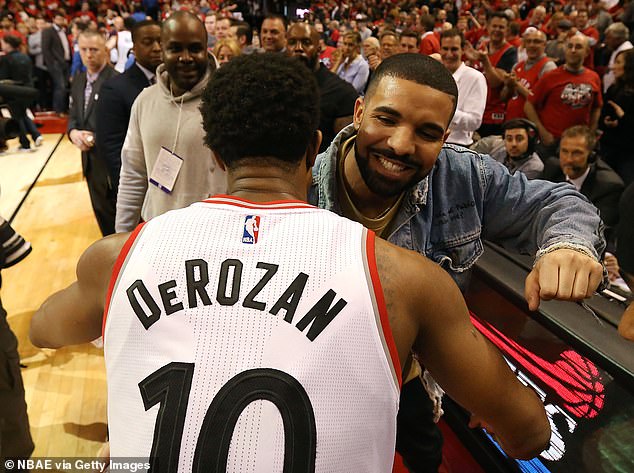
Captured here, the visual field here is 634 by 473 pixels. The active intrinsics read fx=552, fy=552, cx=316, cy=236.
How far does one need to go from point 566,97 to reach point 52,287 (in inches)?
169

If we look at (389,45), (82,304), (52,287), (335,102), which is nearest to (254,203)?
(82,304)

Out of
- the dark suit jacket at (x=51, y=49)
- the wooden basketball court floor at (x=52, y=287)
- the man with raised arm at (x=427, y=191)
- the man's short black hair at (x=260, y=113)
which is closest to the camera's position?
the man's short black hair at (x=260, y=113)

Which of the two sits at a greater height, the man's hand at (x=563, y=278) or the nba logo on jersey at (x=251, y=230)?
the nba logo on jersey at (x=251, y=230)

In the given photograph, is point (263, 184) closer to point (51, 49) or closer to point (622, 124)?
point (622, 124)

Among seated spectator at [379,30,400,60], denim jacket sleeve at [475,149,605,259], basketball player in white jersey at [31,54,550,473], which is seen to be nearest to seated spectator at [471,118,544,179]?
seated spectator at [379,30,400,60]

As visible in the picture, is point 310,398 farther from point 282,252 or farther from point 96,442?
point 96,442

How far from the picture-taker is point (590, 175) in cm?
360

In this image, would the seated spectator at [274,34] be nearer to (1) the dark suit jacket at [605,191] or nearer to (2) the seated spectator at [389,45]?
(2) the seated spectator at [389,45]

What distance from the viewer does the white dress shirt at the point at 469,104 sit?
4.00 metres

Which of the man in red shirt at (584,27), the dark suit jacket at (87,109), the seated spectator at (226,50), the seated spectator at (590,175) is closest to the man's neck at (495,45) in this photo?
the man in red shirt at (584,27)

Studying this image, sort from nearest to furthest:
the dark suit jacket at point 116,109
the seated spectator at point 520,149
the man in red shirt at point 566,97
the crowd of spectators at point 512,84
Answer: the dark suit jacket at point 116,109, the crowd of spectators at point 512,84, the seated spectator at point 520,149, the man in red shirt at point 566,97

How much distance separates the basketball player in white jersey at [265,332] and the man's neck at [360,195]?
55 centimetres

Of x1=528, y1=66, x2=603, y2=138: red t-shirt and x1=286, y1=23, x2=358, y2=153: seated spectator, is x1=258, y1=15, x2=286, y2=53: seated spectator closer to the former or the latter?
x1=286, y1=23, x2=358, y2=153: seated spectator

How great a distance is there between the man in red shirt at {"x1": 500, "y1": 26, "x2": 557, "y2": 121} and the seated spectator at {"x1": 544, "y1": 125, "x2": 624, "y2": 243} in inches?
52.0
